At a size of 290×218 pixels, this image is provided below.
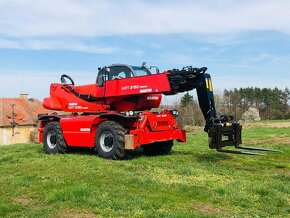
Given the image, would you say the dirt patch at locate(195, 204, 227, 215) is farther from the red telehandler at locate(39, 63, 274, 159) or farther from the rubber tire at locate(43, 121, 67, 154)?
the rubber tire at locate(43, 121, 67, 154)

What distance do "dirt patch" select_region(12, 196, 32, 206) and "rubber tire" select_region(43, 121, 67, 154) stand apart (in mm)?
6331

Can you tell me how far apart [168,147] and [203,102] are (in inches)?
113

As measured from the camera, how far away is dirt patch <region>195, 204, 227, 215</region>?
6.51 meters

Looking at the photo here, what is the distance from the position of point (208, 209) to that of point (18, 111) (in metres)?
44.6

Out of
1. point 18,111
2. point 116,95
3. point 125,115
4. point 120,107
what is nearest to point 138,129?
point 125,115

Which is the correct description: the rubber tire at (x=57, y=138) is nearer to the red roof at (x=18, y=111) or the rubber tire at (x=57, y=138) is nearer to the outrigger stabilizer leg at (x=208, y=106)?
the outrigger stabilizer leg at (x=208, y=106)

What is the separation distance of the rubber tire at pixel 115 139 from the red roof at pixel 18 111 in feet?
116

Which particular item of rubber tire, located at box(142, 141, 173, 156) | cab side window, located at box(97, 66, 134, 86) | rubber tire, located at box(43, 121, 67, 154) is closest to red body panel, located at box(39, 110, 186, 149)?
rubber tire, located at box(43, 121, 67, 154)

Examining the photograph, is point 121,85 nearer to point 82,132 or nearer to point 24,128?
point 82,132

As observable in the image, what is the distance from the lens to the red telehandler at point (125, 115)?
11344 millimetres

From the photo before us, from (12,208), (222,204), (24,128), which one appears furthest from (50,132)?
(24,128)

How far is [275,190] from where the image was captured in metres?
7.75

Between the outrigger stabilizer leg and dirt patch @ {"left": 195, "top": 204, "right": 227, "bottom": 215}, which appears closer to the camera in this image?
dirt patch @ {"left": 195, "top": 204, "right": 227, "bottom": 215}

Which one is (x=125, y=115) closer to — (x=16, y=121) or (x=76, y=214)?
(x=76, y=214)
